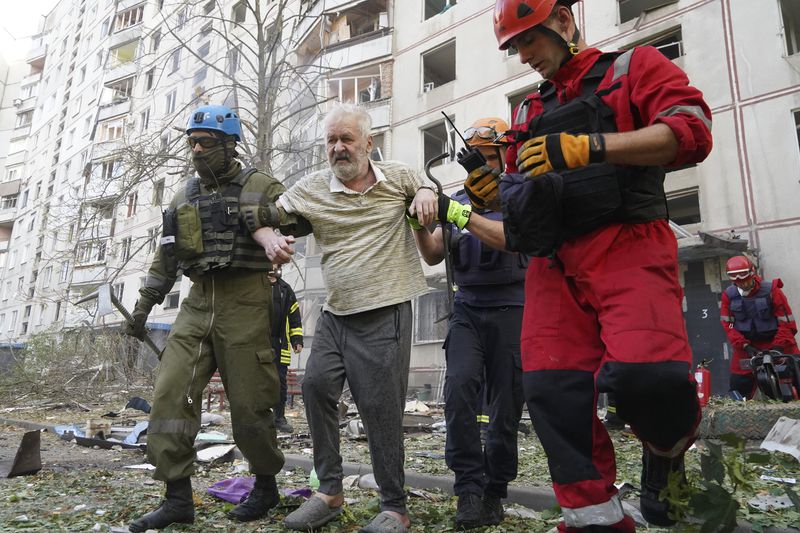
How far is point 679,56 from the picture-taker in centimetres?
1587

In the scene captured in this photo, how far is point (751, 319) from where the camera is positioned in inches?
320

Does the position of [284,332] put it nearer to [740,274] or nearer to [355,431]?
[355,431]

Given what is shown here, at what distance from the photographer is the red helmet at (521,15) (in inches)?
89.0

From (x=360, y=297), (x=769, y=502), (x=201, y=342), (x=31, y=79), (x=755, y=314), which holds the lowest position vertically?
(x=769, y=502)

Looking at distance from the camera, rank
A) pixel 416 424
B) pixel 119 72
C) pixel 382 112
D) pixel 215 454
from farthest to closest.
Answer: pixel 119 72 < pixel 382 112 < pixel 416 424 < pixel 215 454

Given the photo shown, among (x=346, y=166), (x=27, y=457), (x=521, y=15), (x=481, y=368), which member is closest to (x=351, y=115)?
(x=346, y=166)

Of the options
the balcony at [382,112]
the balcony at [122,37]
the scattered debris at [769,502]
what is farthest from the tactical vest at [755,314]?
the balcony at [122,37]

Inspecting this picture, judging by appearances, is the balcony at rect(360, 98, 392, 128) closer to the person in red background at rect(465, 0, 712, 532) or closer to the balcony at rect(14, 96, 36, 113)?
the person in red background at rect(465, 0, 712, 532)

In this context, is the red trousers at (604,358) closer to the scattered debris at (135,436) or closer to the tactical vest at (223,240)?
the tactical vest at (223,240)

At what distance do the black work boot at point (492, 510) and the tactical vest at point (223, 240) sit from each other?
6.09 feet

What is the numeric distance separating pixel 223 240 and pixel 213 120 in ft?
2.76

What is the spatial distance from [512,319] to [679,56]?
15311 mm

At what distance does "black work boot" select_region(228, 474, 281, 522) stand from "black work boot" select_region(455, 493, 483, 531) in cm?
109

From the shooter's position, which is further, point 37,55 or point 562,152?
point 37,55
